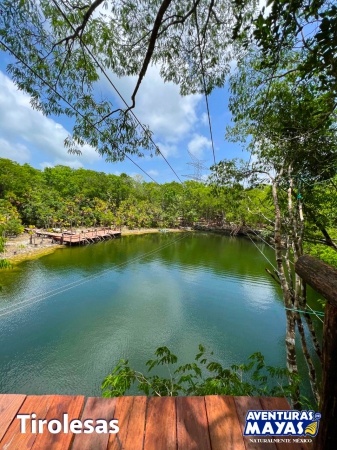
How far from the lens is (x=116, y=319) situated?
6.20 m

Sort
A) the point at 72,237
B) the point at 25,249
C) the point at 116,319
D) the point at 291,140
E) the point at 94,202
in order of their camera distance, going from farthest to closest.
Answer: the point at 94,202 < the point at 72,237 < the point at 25,249 < the point at 116,319 < the point at 291,140

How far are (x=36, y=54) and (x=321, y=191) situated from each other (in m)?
3.75

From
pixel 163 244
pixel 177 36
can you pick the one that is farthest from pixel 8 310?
pixel 163 244

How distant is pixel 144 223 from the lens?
86.1 feet

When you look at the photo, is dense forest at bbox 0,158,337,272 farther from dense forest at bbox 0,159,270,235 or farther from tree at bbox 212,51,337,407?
tree at bbox 212,51,337,407

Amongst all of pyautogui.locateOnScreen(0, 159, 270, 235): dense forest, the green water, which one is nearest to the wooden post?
the green water

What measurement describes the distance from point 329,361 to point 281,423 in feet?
2.07

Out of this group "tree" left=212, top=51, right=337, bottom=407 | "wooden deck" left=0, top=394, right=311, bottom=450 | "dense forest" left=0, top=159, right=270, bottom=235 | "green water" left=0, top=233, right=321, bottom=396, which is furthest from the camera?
"dense forest" left=0, top=159, right=270, bottom=235

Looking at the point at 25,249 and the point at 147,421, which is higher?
the point at 147,421

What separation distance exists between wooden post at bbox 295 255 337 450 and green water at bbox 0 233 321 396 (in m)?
4.55

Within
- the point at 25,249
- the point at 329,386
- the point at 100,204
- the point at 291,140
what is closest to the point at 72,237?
the point at 25,249

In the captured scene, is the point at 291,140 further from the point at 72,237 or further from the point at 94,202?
the point at 94,202

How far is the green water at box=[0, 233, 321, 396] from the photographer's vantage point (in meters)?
4.46

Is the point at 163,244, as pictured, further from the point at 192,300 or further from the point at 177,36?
the point at 177,36
